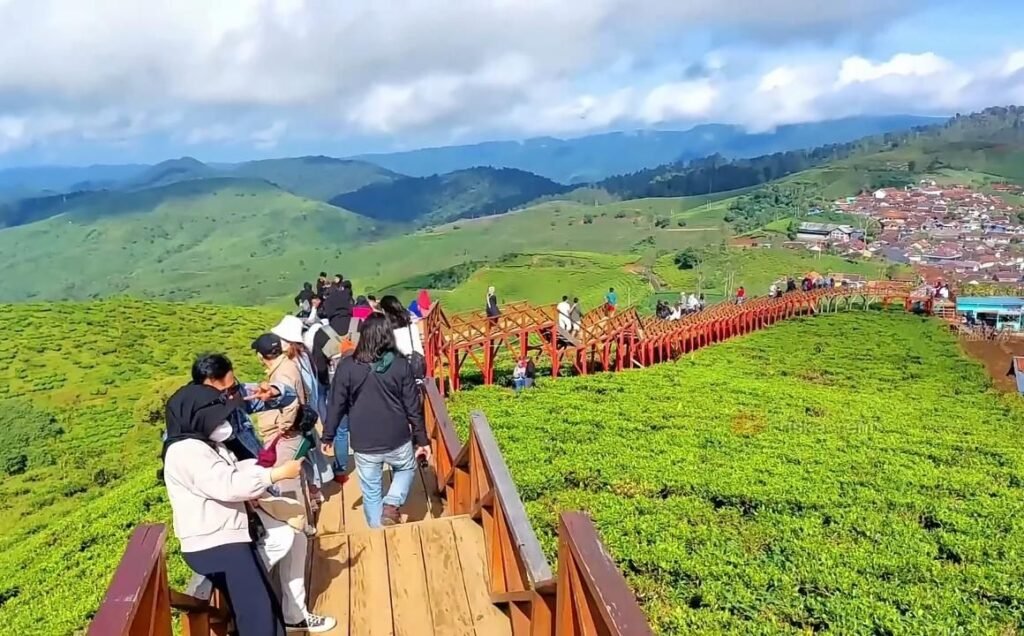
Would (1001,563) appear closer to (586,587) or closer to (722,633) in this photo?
(722,633)

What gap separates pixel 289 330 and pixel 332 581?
92.9 inches

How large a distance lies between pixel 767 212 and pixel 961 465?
510ft

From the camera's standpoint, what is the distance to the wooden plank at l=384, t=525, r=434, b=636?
5.24 metres

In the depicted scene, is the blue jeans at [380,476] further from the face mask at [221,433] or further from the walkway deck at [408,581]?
the face mask at [221,433]

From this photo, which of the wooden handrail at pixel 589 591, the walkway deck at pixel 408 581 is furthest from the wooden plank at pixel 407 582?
the wooden handrail at pixel 589 591

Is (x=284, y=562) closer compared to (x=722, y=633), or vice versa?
(x=284, y=562)

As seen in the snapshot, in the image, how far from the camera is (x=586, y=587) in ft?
11.2

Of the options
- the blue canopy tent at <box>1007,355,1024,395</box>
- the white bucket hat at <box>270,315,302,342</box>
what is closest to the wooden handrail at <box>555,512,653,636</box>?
the white bucket hat at <box>270,315,302,342</box>

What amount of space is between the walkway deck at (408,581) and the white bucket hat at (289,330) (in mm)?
1804

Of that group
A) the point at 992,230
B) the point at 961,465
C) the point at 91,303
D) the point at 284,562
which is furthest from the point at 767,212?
the point at 284,562

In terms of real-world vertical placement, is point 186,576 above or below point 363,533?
below

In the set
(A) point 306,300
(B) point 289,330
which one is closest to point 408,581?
(B) point 289,330

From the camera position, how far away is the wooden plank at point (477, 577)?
205 inches

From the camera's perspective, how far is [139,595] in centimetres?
333
